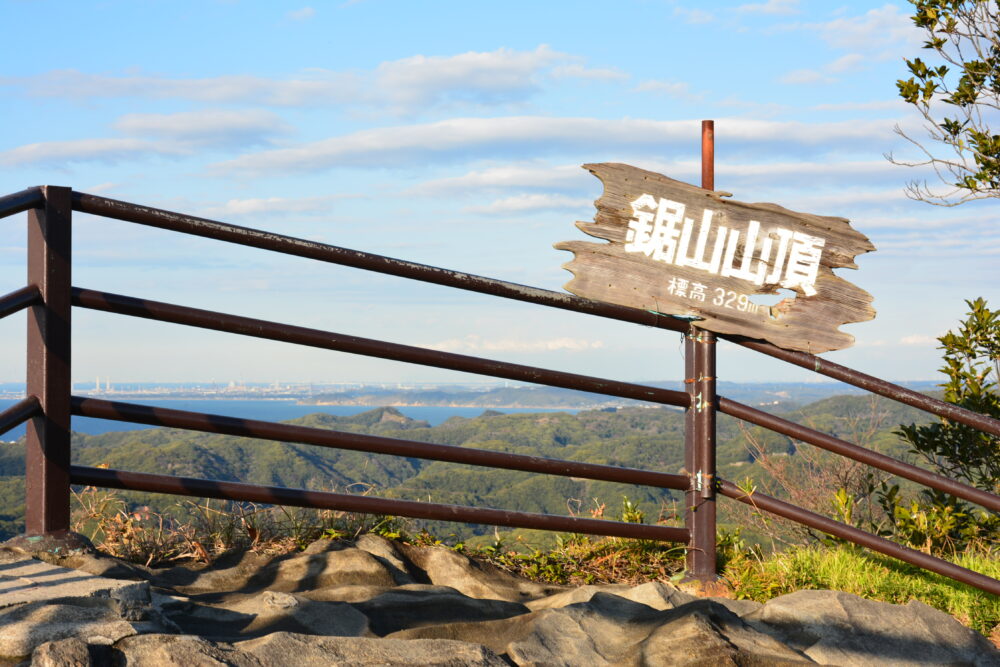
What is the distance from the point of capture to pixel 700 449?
4.24 m

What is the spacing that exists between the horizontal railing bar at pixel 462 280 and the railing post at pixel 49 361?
114mm

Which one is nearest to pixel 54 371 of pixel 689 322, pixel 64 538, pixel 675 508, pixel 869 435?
pixel 64 538

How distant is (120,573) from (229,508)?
1.15 meters

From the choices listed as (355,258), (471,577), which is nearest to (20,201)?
(355,258)

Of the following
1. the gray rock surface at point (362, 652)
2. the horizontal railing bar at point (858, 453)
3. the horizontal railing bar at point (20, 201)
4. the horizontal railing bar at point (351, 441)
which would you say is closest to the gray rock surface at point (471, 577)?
the horizontal railing bar at point (351, 441)

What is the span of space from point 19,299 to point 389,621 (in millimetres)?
1732

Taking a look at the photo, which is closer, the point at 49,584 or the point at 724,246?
the point at 49,584

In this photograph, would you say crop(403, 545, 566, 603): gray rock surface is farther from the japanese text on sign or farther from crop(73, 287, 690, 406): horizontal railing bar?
the japanese text on sign

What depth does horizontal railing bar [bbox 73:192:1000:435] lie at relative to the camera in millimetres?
3535

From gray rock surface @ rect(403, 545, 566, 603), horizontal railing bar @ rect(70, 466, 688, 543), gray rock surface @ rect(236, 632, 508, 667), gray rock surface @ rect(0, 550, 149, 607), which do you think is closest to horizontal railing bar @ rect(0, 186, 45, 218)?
horizontal railing bar @ rect(70, 466, 688, 543)

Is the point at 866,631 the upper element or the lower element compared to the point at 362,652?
lower

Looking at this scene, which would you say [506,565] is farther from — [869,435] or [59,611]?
[869,435]

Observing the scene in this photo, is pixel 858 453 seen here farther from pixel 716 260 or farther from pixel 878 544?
pixel 716 260

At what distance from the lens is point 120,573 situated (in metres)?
3.20
